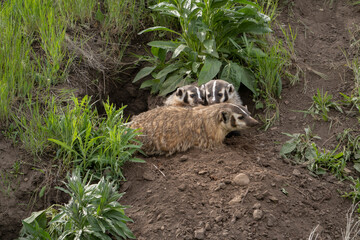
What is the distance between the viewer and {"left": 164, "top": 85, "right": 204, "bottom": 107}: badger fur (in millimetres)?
4684

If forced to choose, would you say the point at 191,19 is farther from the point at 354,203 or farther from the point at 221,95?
the point at 354,203

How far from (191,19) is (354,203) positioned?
7.67 ft

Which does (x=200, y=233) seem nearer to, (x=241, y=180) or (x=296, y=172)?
(x=241, y=180)

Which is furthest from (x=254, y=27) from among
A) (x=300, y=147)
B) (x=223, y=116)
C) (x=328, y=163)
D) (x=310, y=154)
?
(x=328, y=163)

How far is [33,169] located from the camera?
3.67 meters

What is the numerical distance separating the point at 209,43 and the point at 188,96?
0.57 metres

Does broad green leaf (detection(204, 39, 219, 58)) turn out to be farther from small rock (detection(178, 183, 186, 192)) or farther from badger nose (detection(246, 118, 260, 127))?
small rock (detection(178, 183, 186, 192))

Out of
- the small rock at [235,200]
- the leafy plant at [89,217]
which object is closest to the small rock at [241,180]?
the small rock at [235,200]

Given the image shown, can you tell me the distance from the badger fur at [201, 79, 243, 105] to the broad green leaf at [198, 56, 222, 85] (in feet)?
0.37

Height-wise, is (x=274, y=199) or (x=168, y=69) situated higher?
(x=168, y=69)

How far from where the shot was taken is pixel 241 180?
11.1 feet

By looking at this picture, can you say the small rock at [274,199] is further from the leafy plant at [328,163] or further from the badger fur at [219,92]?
the badger fur at [219,92]

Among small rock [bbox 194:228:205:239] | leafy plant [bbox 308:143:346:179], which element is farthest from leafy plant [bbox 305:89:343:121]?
small rock [bbox 194:228:205:239]

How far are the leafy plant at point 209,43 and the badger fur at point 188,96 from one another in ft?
0.54
